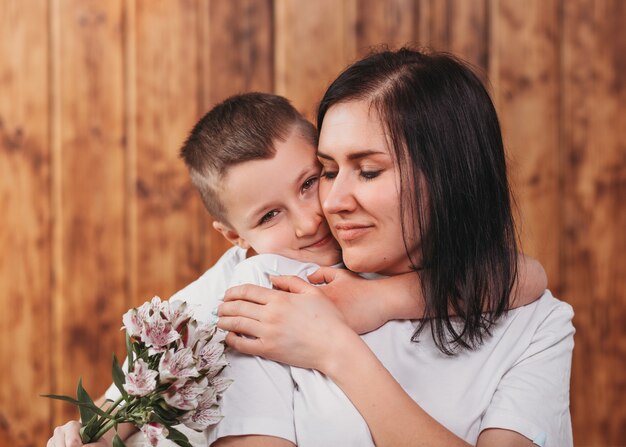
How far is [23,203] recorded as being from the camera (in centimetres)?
240

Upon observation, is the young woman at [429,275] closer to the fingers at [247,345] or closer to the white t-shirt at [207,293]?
the fingers at [247,345]

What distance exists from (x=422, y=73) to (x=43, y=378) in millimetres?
1731

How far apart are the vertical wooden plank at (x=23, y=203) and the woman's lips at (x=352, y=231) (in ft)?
4.70

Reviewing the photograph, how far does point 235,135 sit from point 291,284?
0.37 metres

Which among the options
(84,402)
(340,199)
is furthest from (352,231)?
(84,402)

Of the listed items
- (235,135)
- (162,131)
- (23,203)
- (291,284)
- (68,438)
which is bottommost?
(68,438)

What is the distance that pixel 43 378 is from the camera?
242 cm

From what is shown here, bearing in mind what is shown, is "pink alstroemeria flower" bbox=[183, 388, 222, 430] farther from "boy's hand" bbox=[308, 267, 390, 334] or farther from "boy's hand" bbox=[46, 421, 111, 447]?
"boy's hand" bbox=[308, 267, 390, 334]

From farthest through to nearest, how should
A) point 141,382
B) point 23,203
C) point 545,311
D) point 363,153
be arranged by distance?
point 23,203 < point 545,311 < point 363,153 < point 141,382

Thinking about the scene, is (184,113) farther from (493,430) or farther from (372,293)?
(493,430)

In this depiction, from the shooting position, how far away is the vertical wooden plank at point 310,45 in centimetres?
247

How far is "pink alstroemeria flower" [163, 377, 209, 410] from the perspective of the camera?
1061mm

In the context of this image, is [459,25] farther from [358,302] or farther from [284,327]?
[284,327]

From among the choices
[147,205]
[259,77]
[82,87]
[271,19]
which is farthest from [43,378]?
[271,19]
